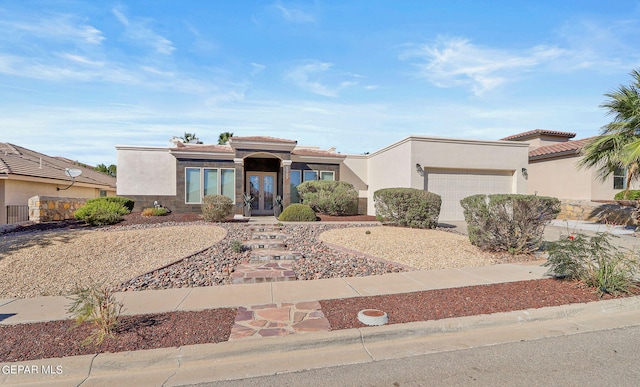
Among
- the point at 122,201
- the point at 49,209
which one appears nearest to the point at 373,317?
the point at 49,209

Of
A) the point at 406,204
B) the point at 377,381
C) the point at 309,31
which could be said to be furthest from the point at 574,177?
the point at 377,381

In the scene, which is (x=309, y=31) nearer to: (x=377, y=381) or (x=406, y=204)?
(x=406, y=204)

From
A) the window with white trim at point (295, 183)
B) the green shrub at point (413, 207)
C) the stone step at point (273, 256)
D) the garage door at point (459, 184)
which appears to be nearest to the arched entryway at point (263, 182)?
the window with white trim at point (295, 183)

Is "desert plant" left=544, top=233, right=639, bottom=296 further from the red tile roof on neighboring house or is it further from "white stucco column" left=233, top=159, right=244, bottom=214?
the red tile roof on neighboring house

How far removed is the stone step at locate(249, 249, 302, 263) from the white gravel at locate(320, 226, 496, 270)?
1599 mm

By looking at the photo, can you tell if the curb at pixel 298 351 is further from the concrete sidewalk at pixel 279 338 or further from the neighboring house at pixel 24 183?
the neighboring house at pixel 24 183

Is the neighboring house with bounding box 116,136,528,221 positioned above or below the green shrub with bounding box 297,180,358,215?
above

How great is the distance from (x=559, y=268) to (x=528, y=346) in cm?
285

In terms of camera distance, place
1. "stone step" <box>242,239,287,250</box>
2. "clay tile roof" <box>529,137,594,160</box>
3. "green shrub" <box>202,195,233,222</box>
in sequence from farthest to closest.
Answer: "clay tile roof" <box>529,137,594,160</box> < "green shrub" <box>202,195,233,222</box> < "stone step" <box>242,239,287,250</box>

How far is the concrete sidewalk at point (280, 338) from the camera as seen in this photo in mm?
3305

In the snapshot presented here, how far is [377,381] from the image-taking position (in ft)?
10.4

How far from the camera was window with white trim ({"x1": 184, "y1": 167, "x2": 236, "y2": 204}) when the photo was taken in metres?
17.2

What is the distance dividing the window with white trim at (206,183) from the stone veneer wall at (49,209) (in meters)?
5.09
